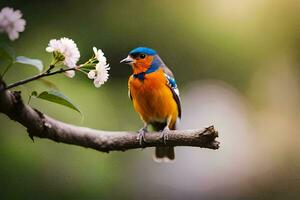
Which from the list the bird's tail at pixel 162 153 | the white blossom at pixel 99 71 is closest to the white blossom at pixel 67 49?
the white blossom at pixel 99 71

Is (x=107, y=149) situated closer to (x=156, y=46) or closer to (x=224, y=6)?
(x=156, y=46)

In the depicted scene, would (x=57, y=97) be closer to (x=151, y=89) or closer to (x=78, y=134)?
(x=78, y=134)

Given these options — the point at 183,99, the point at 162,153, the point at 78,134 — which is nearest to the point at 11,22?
the point at 78,134

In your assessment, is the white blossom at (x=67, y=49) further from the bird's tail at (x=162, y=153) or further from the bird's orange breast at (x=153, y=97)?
the bird's tail at (x=162, y=153)

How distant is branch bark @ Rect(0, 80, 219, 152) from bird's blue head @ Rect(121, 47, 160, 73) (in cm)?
55

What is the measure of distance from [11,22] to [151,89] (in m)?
1.25

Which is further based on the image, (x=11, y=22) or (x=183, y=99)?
(x=183, y=99)

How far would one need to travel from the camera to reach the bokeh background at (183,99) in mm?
2244

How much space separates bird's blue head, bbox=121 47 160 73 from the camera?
6.63ft

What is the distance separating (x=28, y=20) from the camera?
99.3 inches

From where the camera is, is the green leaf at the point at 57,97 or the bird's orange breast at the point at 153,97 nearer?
the green leaf at the point at 57,97

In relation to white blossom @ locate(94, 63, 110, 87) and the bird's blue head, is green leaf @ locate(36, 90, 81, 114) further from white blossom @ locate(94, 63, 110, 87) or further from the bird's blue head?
the bird's blue head

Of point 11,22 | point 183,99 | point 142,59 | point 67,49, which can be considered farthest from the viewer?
point 183,99

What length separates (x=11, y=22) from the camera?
89cm
